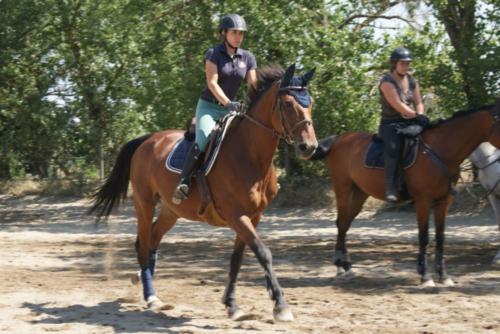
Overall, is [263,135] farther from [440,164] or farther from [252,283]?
[440,164]

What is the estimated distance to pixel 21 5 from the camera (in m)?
20.6

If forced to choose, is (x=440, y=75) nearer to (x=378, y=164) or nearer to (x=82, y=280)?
(x=378, y=164)

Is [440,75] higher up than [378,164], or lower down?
higher up

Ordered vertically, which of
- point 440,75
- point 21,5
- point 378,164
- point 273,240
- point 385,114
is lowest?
point 273,240

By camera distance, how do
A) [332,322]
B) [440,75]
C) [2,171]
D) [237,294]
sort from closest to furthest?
1. [332,322]
2. [237,294]
3. [440,75]
4. [2,171]

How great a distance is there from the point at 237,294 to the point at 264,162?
6.89ft

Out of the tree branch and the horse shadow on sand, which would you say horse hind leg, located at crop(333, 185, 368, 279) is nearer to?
the horse shadow on sand

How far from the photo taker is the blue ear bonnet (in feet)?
22.8

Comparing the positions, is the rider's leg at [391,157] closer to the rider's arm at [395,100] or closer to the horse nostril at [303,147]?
the rider's arm at [395,100]

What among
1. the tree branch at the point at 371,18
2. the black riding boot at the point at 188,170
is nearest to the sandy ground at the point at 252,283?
the black riding boot at the point at 188,170

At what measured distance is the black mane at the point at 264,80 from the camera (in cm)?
758

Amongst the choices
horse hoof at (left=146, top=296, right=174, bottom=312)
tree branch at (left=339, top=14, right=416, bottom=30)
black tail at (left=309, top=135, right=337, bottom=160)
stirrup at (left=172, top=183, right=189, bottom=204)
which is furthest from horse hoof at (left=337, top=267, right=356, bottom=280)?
tree branch at (left=339, top=14, right=416, bottom=30)

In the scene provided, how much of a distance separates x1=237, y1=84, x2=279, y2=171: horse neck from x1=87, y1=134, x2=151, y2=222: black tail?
240 centimetres

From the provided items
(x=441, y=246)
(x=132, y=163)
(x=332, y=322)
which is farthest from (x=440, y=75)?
(x=332, y=322)
